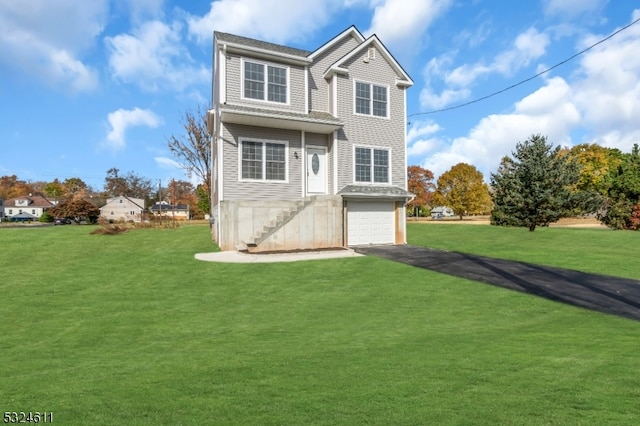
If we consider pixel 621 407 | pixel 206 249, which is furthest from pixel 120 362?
pixel 206 249

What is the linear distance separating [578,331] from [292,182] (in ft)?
49.5

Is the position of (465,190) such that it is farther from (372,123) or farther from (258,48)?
(258,48)

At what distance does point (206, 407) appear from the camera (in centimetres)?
377

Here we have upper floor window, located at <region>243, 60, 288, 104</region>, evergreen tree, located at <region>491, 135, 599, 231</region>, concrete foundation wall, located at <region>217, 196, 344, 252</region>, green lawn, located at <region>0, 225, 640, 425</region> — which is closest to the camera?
green lawn, located at <region>0, 225, 640, 425</region>

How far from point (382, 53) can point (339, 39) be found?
2701 millimetres

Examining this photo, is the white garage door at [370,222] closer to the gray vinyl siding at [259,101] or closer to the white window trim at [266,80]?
the gray vinyl siding at [259,101]

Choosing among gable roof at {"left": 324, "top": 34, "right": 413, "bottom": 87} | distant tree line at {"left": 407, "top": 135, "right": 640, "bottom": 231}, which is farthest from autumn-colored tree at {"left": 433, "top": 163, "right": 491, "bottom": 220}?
gable roof at {"left": 324, "top": 34, "right": 413, "bottom": 87}

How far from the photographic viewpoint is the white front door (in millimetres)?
20750

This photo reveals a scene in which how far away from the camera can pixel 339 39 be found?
22172 mm

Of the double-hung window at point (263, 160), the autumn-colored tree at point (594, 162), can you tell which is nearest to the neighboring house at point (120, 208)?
the double-hung window at point (263, 160)

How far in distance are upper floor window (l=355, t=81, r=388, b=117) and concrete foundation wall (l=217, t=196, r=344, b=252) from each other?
626cm

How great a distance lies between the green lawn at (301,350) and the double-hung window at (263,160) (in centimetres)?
718

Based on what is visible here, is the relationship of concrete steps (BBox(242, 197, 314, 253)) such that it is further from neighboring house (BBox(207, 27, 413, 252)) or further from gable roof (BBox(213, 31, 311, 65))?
gable roof (BBox(213, 31, 311, 65))

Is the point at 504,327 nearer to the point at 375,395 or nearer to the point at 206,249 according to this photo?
the point at 375,395
